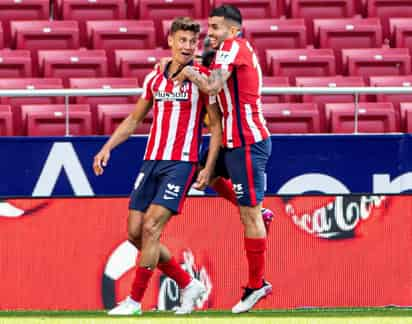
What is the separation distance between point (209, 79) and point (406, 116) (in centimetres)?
309

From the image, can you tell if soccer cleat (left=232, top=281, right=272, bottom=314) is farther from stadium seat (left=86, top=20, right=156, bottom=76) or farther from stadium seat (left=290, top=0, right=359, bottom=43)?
stadium seat (left=290, top=0, right=359, bottom=43)

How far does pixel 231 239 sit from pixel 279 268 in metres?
0.38

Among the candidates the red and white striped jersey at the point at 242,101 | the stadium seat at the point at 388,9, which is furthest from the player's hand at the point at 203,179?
the stadium seat at the point at 388,9

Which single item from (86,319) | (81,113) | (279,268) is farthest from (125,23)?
(86,319)

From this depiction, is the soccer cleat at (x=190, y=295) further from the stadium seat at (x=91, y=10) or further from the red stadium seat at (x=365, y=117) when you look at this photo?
the stadium seat at (x=91, y=10)

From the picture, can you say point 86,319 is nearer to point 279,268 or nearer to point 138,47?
point 279,268

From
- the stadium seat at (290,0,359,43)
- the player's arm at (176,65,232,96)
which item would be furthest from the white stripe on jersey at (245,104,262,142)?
the stadium seat at (290,0,359,43)

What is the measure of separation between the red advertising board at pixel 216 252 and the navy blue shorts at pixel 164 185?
0.84 metres

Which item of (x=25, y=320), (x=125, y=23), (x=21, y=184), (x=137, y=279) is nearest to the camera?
(x=25, y=320)

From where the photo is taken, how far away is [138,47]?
36.4ft

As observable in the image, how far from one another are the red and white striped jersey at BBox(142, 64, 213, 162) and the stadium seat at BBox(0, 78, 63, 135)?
93.5 inches

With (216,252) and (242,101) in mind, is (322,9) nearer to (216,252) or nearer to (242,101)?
(216,252)

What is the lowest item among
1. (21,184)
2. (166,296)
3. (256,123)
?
(166,296)

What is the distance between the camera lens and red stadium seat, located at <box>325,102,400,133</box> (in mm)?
9664
